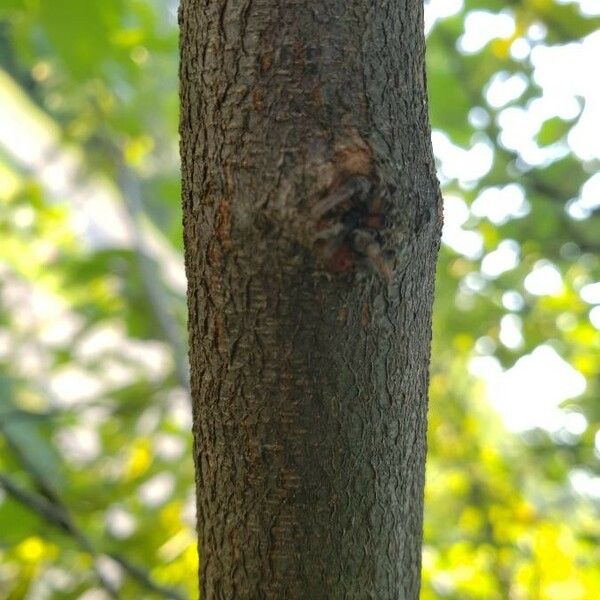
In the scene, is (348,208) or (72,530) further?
(72,530)

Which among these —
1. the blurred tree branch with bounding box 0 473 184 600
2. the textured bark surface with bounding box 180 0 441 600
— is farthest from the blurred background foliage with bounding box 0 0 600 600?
the textured bark surface with bounding box 180 0 441 600

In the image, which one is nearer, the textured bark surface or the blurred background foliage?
the textured bark surface

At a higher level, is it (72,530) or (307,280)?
(307,280)

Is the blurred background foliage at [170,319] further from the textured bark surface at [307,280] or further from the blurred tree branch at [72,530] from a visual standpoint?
the textured bark surface at [307,280]

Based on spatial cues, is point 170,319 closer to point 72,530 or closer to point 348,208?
point 72,530

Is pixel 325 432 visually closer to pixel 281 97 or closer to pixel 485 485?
pixel 281 97

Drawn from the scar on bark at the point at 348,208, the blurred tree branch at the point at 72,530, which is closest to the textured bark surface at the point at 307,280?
the scar on bark at the point at 348,208

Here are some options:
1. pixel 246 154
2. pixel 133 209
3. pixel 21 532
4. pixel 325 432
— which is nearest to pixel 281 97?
pixel 246 154

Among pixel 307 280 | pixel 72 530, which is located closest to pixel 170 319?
pixel 72 530

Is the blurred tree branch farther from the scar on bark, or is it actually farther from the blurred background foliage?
the scar on bark
